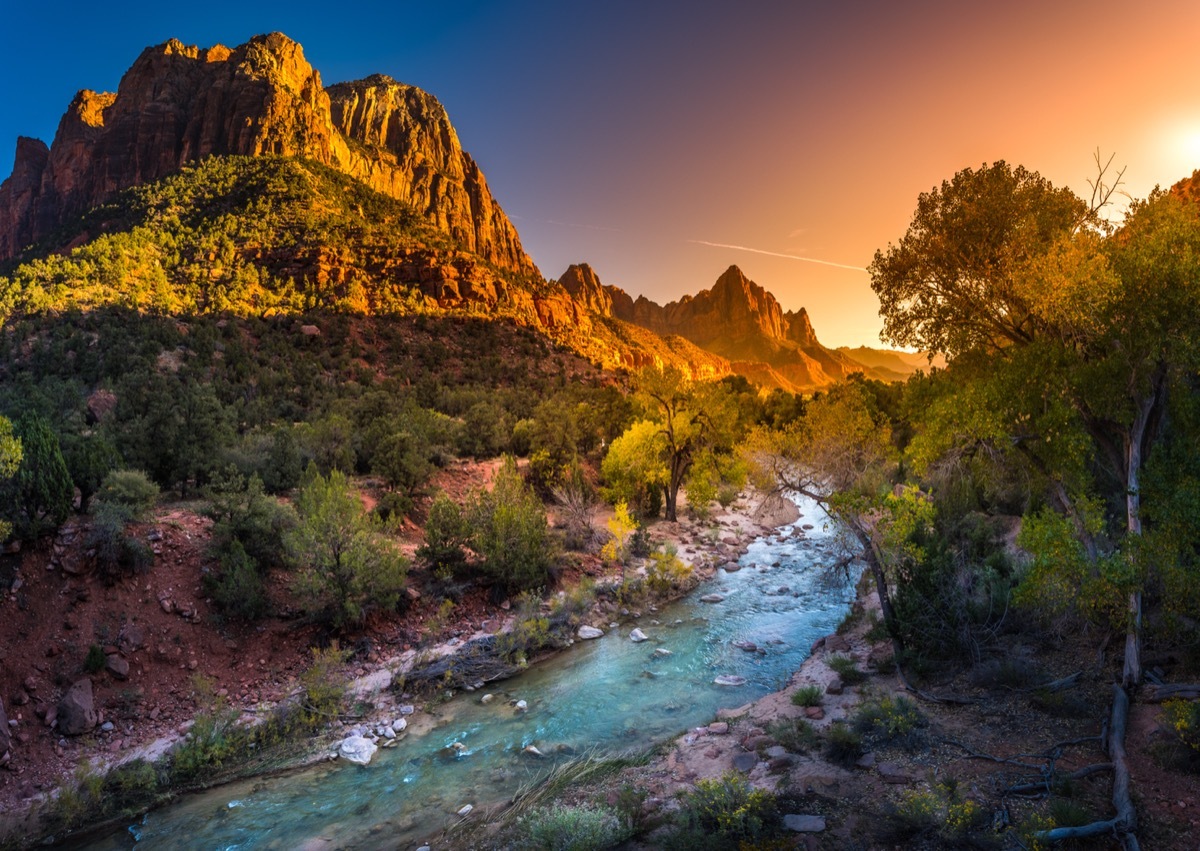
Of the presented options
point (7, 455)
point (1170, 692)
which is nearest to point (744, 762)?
point (1170, 692)

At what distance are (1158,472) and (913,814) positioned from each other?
17.9 ft

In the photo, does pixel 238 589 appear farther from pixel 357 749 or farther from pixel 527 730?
pixel 527 730

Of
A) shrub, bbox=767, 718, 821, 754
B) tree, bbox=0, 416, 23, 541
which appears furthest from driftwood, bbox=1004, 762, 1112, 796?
tree, bbox=0, 416, 23, 541

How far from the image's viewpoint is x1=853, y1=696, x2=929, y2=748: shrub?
7.87 meters

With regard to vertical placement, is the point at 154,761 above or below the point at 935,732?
below

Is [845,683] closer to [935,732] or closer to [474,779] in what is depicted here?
[935,732]

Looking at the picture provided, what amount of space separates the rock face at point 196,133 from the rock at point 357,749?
74605 mm

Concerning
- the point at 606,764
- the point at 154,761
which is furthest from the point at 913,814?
the point at 154,761

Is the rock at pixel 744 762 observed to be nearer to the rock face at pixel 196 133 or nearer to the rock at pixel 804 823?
the rock at pixel 804 823

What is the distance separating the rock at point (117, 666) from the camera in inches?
411

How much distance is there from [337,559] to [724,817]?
1011 centimetres

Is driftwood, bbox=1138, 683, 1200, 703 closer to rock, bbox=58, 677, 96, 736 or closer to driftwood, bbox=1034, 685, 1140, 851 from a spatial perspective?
driftwood, bbox=1034, 685, 1140, 851

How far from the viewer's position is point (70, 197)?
77.1 metres

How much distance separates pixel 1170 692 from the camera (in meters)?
6.88
